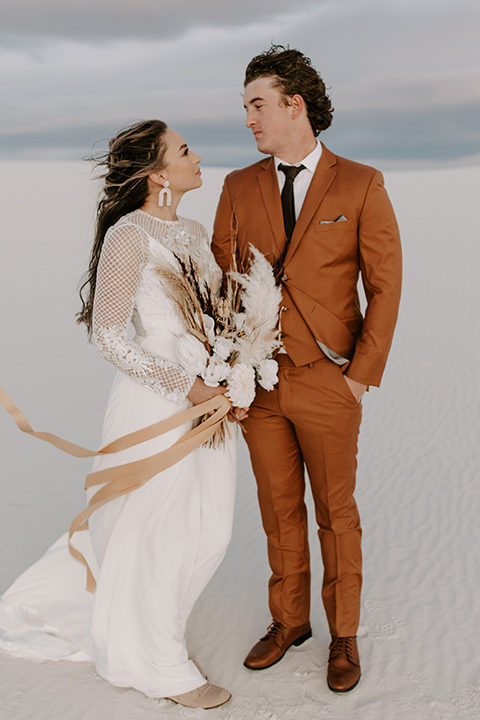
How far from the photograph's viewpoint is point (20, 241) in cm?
1873

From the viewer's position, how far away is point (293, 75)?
3363 mm

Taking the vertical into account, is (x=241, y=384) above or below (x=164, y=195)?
below

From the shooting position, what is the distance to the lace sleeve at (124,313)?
3.26 meters

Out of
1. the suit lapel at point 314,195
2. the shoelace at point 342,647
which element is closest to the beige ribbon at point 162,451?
the suit lapel at point 314,195

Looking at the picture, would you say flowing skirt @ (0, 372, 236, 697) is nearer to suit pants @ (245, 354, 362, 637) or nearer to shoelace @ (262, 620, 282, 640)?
suit pants @ (245, 354, 362, 637)

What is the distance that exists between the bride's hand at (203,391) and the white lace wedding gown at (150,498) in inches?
1.4

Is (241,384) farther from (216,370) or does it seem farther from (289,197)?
(289,197)

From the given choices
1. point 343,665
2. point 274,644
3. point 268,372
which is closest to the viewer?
point 268,372

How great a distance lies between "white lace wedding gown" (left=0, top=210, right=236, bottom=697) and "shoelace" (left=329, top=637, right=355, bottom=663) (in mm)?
688

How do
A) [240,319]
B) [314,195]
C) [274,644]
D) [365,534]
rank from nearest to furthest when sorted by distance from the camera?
[240,319], [314,195], [274,644], [365,534]

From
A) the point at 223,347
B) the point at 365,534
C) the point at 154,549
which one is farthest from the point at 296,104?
the point at 365,534

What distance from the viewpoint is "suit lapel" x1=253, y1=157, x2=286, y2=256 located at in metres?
3.46

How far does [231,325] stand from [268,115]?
1013 millimetres

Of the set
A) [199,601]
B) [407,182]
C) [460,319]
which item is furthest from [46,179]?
[199,601]
